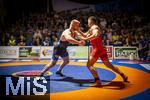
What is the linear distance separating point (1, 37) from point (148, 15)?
8122mm

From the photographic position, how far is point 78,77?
25.0 feet

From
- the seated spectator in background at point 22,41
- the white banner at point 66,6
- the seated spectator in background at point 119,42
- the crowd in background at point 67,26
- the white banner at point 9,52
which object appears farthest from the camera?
the white banner at point 66,6

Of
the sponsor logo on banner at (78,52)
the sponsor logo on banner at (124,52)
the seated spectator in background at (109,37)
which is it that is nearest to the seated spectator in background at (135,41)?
the sponsor logo on banner at (124,52)

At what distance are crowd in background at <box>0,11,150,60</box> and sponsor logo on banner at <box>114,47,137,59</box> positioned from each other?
→ 342 millimetres

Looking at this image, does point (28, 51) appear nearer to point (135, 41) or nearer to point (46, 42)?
point (46, 42)

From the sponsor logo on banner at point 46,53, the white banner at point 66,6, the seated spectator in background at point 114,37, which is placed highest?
the white banner at point 66,6

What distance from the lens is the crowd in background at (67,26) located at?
498 inches

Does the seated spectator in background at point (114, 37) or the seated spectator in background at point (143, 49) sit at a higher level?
the seated spectator in background at point (114, 37)

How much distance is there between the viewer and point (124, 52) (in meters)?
11.7

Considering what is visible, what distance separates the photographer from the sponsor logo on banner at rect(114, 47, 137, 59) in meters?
11.6

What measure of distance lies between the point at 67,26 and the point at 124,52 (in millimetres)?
4274

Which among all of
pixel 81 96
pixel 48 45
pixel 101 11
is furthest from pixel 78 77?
pixel 101 11

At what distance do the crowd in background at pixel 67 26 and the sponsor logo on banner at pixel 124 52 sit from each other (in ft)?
1.12

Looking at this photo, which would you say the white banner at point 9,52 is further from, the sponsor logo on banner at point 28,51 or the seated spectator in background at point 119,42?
the seated spectator in background at point 119,42
